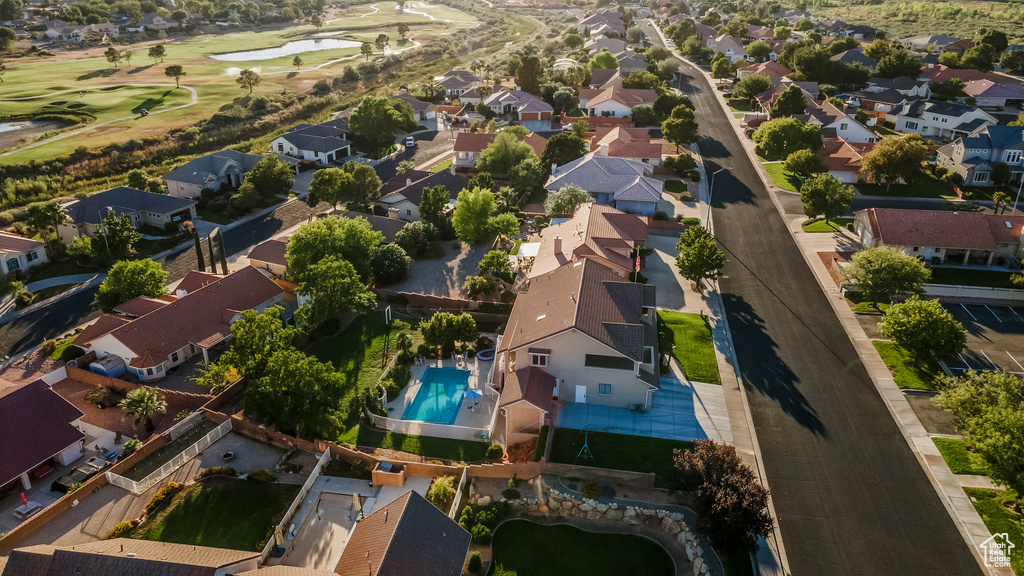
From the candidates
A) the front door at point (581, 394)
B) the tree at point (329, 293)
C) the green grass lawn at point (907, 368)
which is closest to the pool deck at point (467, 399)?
the front door at point (581, 394)

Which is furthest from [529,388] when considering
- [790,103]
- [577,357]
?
[790,103]

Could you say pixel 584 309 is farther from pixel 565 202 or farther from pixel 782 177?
pixel 782 177

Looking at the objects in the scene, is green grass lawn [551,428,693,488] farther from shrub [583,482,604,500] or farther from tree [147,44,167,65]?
tree [147,44,167,65]

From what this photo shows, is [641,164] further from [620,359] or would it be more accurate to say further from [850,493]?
[850,493]

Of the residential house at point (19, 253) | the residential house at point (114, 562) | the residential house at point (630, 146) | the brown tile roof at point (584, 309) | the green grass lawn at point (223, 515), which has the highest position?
the brown tile roof at point (584, 309)

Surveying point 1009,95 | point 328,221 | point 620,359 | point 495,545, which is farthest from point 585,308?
point 1009,95

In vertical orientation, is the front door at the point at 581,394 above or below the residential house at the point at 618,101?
below

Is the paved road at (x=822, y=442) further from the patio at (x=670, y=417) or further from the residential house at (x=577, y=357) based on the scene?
the residential house at (x=577, y=357)
